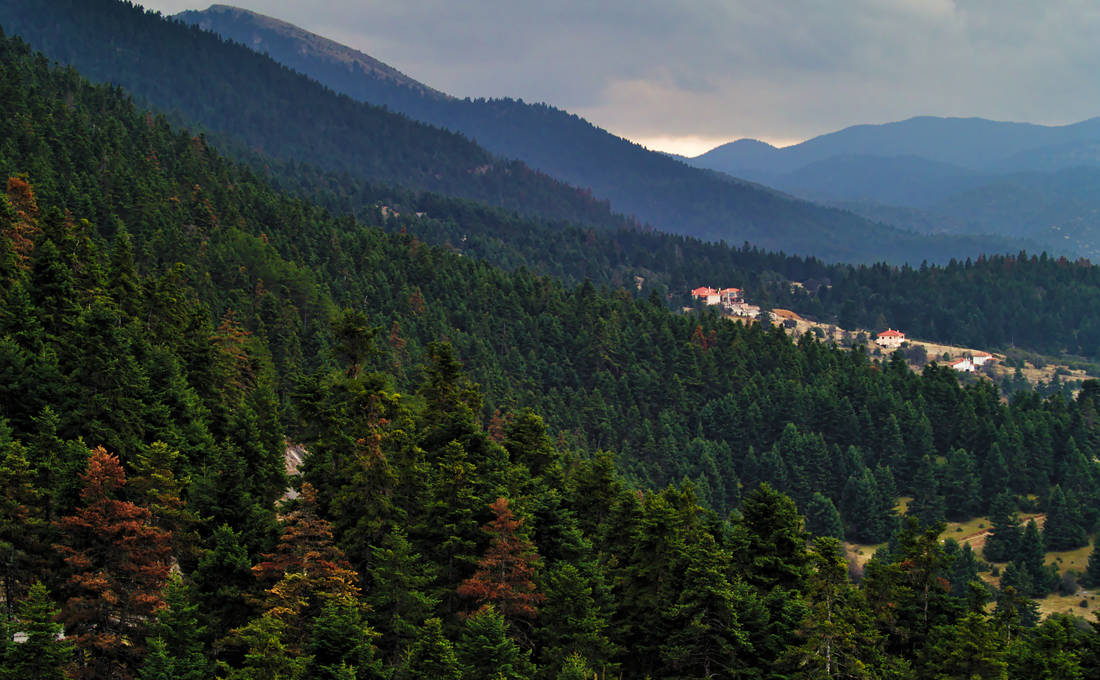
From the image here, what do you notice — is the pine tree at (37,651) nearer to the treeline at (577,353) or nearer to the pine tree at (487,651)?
the pine tree at (487,651)

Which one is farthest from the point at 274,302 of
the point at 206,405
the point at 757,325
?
the point at 757,325

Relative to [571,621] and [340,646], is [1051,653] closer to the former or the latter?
[571,621]

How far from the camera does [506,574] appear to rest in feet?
120

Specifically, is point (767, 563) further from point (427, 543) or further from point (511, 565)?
point (427, 543)

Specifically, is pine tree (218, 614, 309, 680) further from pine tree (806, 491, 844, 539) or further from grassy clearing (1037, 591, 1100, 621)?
pine tree (806, 491, 844, 539)

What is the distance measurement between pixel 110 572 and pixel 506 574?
52.6 feet

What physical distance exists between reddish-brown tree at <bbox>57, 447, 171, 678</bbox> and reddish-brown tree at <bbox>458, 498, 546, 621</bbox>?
1258 centimetres

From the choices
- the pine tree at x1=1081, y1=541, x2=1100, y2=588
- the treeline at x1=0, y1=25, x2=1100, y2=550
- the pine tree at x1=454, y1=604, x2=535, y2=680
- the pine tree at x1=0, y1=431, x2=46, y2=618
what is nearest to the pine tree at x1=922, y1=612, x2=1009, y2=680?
the pine tree at x1=454, y1=604, x2=535, y2=680

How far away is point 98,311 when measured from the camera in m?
42.6

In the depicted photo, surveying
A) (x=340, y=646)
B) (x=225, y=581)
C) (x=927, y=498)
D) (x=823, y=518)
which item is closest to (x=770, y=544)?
(x=340, y=646)

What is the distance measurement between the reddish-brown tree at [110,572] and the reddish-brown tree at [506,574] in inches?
495

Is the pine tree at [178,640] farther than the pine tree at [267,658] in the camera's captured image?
Yes

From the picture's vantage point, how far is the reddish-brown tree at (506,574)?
116 feet

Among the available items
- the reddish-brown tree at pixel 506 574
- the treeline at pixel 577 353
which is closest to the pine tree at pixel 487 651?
the reddish-brown tree at pixel 506 574
